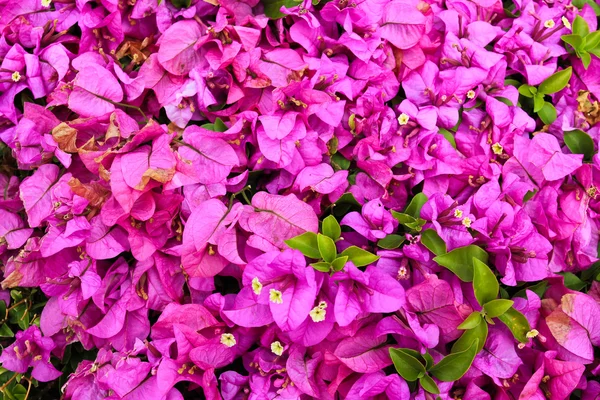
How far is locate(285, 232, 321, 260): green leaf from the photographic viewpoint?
1141 mm

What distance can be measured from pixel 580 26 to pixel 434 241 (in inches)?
29.2

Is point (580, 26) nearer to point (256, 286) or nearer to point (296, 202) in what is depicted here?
point (296, 202)

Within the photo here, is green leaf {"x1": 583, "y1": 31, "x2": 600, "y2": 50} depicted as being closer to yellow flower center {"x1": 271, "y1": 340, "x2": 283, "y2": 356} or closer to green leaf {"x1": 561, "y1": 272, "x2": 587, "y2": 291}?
green leaf {"x1": 561, "y1": 272, "x2": 587, "y2": 291}

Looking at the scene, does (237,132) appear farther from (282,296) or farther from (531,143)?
Result: (531,143)

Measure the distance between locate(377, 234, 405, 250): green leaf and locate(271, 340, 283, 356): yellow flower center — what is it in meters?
0.31

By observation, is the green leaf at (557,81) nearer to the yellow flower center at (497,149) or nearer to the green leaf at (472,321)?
the yellow flower center at (497,149)

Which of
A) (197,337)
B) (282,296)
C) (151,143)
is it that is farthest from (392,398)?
(151,143)

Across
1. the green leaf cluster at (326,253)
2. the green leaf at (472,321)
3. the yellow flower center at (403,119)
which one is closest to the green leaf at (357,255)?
the green leaf cluster at (326,253)

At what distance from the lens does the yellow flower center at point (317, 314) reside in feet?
3.68

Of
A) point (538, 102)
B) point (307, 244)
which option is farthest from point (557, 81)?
point (307, 244)

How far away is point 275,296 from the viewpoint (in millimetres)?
1114

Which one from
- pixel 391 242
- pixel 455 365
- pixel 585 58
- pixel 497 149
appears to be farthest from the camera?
pixel 585 58

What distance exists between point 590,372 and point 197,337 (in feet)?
2.84

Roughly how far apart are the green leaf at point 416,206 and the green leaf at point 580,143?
0.41m
